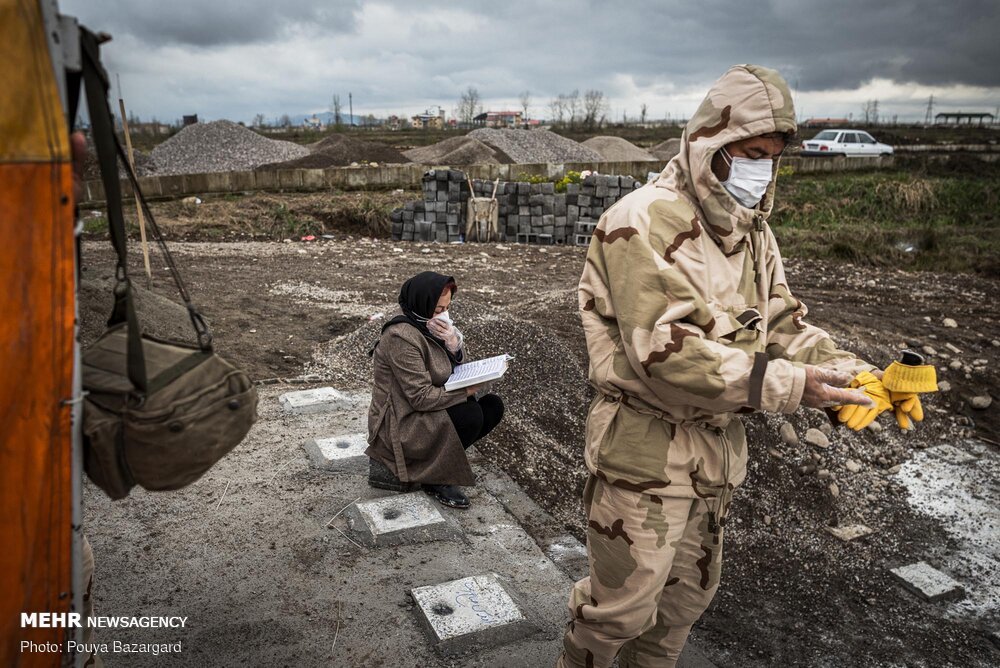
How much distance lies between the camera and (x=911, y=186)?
1566 centimetres

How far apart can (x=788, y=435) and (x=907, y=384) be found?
3.00 m

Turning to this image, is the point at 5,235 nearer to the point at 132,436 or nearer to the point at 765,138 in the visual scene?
the point at 132,436

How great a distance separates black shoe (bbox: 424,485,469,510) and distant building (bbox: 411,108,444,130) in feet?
190

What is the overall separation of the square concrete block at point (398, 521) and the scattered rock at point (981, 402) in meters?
4.77

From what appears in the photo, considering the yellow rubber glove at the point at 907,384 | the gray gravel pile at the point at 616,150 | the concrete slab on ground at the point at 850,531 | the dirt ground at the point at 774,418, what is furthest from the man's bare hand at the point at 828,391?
the gray gravel pile at the point at 616,150

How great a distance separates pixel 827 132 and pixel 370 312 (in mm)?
22889

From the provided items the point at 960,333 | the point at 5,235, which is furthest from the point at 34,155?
the point at 960,333

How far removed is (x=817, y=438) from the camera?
5094mm

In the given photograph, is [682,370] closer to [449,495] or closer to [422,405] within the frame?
[422,405]

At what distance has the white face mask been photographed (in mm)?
2180

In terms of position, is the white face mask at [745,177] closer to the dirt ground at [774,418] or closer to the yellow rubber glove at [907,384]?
the yellow rubber glove at [907,384]

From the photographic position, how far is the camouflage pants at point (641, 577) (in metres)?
2.16

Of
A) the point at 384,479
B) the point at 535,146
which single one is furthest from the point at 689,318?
the point at 535,146

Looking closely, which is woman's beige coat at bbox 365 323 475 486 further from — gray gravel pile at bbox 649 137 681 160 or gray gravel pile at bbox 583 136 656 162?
gray gravel pile at bbox 649 137 681 160
